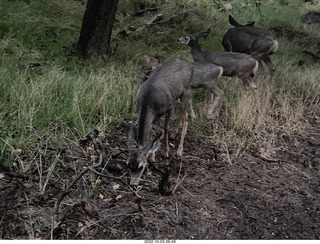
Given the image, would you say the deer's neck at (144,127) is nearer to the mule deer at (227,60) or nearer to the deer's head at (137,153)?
the deer's head at (137,153)

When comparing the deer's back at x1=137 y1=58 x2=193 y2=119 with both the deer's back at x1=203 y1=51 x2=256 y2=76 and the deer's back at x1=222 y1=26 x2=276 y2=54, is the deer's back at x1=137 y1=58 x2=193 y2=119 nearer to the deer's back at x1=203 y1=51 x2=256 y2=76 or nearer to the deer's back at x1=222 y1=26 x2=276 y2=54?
the deer's back at x1=203 y1=51 x2=256 y2=76

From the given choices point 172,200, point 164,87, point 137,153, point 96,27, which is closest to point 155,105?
point 164,87

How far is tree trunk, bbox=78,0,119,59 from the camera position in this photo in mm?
7793

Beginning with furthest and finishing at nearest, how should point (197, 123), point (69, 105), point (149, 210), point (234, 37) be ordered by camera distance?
point (234, 37)
point (197, 123)
point (69, 105)
point (149, 210)

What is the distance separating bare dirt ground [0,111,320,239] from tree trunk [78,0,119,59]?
3046 mm

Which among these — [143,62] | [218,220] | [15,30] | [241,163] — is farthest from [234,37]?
[218,220]

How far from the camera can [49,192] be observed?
3.97 meters

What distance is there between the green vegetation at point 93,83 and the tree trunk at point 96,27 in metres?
0.29

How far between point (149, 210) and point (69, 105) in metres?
2.14

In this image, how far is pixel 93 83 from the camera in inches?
236

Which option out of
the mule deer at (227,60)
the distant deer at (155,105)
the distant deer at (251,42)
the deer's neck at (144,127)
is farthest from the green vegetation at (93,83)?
the deer's neck at (144,127)

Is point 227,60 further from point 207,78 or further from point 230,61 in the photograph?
point 207,78

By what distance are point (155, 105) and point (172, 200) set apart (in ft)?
3.26

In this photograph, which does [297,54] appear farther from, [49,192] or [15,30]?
[49,192]
